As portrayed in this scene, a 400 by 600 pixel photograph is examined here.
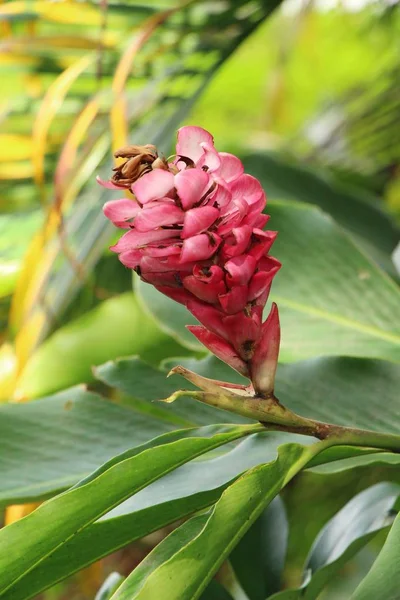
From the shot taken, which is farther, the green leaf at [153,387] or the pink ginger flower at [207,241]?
the green leaf at [153,387]

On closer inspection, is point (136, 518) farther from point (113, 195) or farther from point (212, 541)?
point (113, 195)

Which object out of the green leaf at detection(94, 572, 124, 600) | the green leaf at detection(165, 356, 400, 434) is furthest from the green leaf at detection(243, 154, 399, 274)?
the green leaf at detection(94, 572, 124, 600)

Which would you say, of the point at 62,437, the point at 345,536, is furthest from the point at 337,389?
the point at 62,437

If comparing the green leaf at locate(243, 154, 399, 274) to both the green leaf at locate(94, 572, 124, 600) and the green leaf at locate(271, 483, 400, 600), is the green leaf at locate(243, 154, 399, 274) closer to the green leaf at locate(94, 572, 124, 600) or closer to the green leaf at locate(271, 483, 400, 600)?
the green leaf at locate(271, 483, 400, 600)

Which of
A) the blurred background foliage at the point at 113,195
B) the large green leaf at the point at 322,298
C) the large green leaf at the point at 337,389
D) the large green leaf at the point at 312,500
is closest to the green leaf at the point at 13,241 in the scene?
the blurred background foliage at the point at 113,195

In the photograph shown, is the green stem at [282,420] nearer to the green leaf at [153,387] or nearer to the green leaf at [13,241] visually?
the green leaf at [153,387]

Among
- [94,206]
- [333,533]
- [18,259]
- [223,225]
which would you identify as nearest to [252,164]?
[94,206]

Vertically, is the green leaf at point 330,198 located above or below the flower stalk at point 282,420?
below

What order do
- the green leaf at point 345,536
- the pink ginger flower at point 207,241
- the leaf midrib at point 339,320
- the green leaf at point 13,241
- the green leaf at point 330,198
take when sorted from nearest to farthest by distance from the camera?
the pink ginger flower at point 207,241
the green leaf at point 345,536
the leaf midrib at point 339,320
the green leaf at point 13,241
the green leaf at point 330,198
